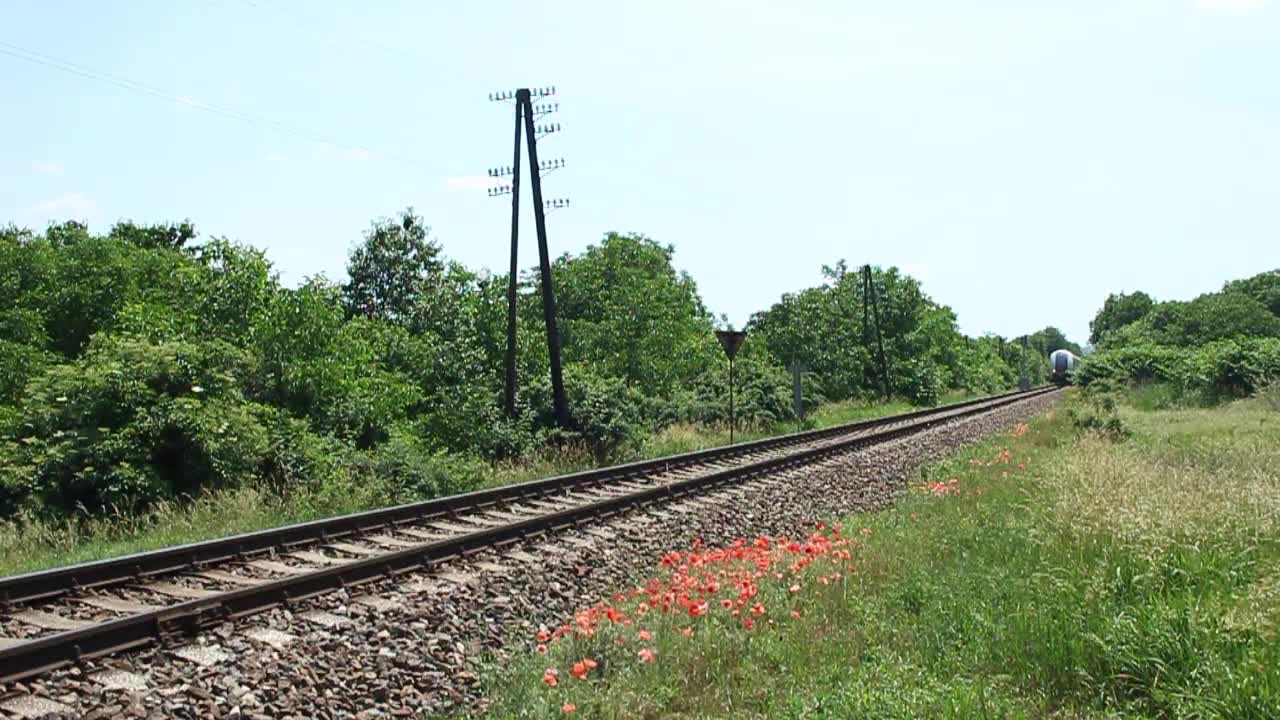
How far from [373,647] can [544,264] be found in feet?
52.4

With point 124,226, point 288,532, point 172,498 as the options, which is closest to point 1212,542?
point 288,532

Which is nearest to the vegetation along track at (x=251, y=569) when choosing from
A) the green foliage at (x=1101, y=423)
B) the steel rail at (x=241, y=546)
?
the steel rail at (x=241, y=546)

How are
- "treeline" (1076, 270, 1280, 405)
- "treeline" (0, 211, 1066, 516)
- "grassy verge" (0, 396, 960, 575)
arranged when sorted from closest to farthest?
"grassy verge" (0, 396, 960, 575) → "treeline" (0, 211, 1066, 516) → "treeline" (1076, 270, 1280, 405)

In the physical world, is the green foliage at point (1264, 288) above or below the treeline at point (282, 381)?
above

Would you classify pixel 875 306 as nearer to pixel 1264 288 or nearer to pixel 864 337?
pixel 864 337

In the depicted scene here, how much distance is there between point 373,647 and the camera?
19.9 ft

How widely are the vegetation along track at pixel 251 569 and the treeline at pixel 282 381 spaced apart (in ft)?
9.62

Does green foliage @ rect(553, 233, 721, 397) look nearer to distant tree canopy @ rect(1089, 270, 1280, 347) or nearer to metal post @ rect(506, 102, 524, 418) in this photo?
metal post @ rect(506, 102, 524, 418)

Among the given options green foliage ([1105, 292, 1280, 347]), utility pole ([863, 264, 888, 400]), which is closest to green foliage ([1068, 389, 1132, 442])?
utility pole ([863, 264, 888, 400])

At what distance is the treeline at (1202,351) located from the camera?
38.0 meters

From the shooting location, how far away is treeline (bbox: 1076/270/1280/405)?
125ft

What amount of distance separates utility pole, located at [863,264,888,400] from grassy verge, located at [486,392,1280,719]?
47665 millimetres

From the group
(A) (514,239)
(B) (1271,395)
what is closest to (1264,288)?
(B) (1271,395)

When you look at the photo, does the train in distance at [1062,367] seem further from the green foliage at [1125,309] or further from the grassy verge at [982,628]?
the grassy verge at [982,628]
